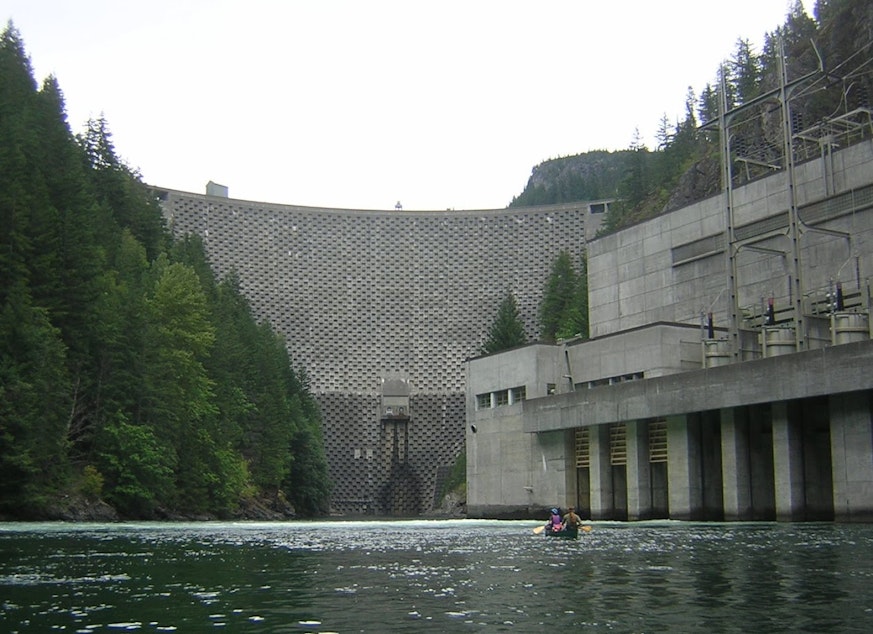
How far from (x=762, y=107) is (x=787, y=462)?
165ft

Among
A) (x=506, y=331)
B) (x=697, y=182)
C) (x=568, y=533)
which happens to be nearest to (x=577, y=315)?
(x=506, y=331)

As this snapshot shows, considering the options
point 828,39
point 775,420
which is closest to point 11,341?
point 775,420

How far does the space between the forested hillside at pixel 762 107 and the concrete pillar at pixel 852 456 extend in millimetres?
15267

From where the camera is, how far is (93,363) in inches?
2180

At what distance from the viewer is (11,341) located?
153 ft

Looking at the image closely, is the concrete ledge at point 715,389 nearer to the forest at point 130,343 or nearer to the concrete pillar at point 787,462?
the concrete pillar at point 787,462

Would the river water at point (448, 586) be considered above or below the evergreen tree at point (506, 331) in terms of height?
below

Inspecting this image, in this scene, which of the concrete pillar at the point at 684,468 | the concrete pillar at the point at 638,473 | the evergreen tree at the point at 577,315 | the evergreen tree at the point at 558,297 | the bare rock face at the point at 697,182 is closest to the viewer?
the concrete pillar at the point at 684,468

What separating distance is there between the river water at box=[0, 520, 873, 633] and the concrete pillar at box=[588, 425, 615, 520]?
20.6 meters

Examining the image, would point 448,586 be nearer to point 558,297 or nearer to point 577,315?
point 577,315

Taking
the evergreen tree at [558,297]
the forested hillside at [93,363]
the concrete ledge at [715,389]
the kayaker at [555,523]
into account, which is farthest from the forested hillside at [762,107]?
the forested hillside at [93,363]

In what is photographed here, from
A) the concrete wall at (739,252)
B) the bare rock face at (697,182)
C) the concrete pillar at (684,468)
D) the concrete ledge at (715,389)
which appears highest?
the bare rock face at (697,182)

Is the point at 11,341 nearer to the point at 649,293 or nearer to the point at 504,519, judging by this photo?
the point at 504,519

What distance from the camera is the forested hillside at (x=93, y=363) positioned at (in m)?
46.7
